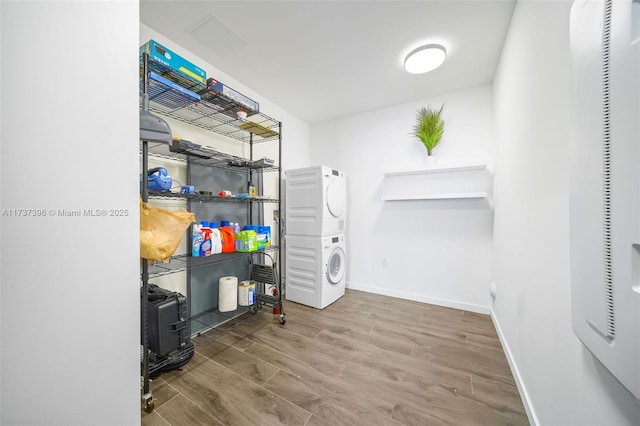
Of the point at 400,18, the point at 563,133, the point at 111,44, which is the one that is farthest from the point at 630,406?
the point at 400,18

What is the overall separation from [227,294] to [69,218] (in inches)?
60.0

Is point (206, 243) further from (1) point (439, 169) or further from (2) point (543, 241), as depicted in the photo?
(1) point (439, 169)

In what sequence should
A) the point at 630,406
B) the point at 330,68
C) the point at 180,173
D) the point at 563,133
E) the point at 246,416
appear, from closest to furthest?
the point at 630,406, the point at 563,133, the point at 246,416, the point at 180,173, the point at 330,68

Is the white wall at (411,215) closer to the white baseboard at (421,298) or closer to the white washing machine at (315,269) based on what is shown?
the white baseboard at (421,298)

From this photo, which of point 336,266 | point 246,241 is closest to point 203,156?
point 246,241

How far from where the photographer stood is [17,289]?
0.62m

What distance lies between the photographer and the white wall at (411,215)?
2484 mm

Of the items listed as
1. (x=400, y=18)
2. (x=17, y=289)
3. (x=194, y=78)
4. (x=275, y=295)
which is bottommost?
(x=275, y=295)

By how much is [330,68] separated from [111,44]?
A: 6.08 ft

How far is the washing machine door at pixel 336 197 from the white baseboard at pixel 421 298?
3.69 feet

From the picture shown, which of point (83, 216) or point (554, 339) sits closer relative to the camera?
point (83, 216)

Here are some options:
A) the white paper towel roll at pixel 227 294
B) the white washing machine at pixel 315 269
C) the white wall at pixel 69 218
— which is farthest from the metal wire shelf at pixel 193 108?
the white paper towel roll at pixel 227 294

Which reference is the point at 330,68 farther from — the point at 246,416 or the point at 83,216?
the point at 246,416

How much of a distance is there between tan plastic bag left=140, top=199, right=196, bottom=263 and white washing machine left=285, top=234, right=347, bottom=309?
58.4 inches
